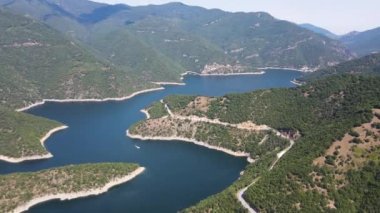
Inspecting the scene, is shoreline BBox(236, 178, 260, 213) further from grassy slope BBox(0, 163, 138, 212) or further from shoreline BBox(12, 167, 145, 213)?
grassy slope BBox(0, 163, 138, 212)

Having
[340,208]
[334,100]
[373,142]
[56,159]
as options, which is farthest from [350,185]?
[56,159]

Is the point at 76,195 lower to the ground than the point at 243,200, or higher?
lower

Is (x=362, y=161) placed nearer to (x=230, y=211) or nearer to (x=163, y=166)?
(x=230, y=211)

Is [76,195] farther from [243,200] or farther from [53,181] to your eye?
[243,200]

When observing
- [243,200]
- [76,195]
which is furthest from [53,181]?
[243,200]

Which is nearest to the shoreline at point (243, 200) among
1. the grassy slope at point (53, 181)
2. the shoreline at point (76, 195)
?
the shoreline at point (76, 195)

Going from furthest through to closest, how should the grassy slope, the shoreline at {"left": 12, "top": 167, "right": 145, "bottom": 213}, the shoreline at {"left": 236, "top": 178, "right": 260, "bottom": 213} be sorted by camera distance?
the grassy slope
the shoreline at {"left": 12, "top": 167, "right": 145, "bottom": 213}
the shoreline at {"left": 236, "top": 178, "right": 260, "bottom": 213}

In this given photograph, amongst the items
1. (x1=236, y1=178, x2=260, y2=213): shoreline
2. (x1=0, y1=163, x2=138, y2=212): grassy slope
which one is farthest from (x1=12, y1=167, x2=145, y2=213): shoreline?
(x1=236, y1=178, x2=260, y2=213): shoreline

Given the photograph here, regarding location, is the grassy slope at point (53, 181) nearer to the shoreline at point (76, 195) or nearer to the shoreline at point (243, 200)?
the shoreline at point (76, 195)
